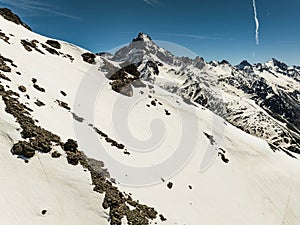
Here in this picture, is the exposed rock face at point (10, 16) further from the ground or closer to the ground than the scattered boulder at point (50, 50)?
further from the ground

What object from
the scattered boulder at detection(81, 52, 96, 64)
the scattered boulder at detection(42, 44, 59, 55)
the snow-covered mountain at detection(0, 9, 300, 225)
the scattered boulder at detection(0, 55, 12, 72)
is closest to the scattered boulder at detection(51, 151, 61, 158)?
the snow-covered mountain at detection(0, 9, 300, 225)

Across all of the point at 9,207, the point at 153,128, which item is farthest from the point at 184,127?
the point at 9,207

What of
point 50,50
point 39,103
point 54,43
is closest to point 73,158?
point 39,103

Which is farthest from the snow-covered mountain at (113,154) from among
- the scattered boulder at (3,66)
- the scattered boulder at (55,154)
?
the scattered boulder at (3,66)

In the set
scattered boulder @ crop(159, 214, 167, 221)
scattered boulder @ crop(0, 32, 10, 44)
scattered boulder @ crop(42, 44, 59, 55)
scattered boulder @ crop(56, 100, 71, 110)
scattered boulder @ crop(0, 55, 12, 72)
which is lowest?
scattered boulder @ crop(159, 214, 167, 221)

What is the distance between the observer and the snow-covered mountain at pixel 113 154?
2317 centimetres

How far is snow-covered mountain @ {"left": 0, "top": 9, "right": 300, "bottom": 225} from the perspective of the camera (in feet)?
76.0

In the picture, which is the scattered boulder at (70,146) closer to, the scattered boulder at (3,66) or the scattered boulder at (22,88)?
the scattered boulder at (22,88)

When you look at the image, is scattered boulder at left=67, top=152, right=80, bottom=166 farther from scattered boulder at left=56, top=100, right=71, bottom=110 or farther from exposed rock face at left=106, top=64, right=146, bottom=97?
exposed rock face at left=106, top=64, right=146, bottom=97

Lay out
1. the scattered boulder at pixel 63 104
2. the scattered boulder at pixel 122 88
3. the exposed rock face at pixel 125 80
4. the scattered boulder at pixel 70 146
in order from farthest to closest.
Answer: the exposed rock face at pixel 125 80 < the scattered boulder at pixel 122 88 < the scattered boulder at pixel 63 104 < the scattered boulder at pixel 70 146

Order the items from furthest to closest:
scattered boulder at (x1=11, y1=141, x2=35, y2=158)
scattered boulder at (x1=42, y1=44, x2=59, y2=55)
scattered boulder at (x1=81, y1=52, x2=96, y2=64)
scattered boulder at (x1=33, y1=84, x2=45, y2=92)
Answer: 1. scattered boulder at (x1=81, y1=52, x2=96, y2=64)
2. scattered boulder at (x1=42, y1=44, x2=59, y2=55)
3. scattered boulder at (x1=33, y1=84, x2=45, y2=92)
4. scattered boulder at (x1=11, y1=141, x2=35, y2=158)

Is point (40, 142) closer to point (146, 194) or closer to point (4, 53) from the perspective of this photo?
point (146, 194)

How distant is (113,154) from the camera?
3506cm

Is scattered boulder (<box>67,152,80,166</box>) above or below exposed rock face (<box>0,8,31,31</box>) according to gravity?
below
